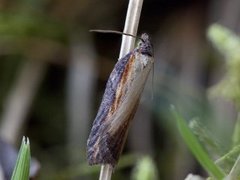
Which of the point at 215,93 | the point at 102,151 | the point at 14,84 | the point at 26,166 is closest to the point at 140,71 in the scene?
the point at 102,151

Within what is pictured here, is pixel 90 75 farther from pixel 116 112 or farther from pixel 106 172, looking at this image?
pixel 106 172

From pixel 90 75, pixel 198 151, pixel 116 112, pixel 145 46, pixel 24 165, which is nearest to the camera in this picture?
pixel 24 165

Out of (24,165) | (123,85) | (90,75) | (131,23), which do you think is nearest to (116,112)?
(123,85)

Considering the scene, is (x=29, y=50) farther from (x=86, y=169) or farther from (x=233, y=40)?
(x=233, y=40)

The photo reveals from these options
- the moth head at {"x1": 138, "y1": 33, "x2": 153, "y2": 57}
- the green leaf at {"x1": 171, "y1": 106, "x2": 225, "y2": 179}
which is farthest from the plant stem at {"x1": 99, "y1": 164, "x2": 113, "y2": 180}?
the moth head at {"x1": 138, "y1": 33, "x2": 153, "y2": 57}

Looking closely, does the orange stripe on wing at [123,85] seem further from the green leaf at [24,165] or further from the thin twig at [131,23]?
the green leaf at [24,165]
